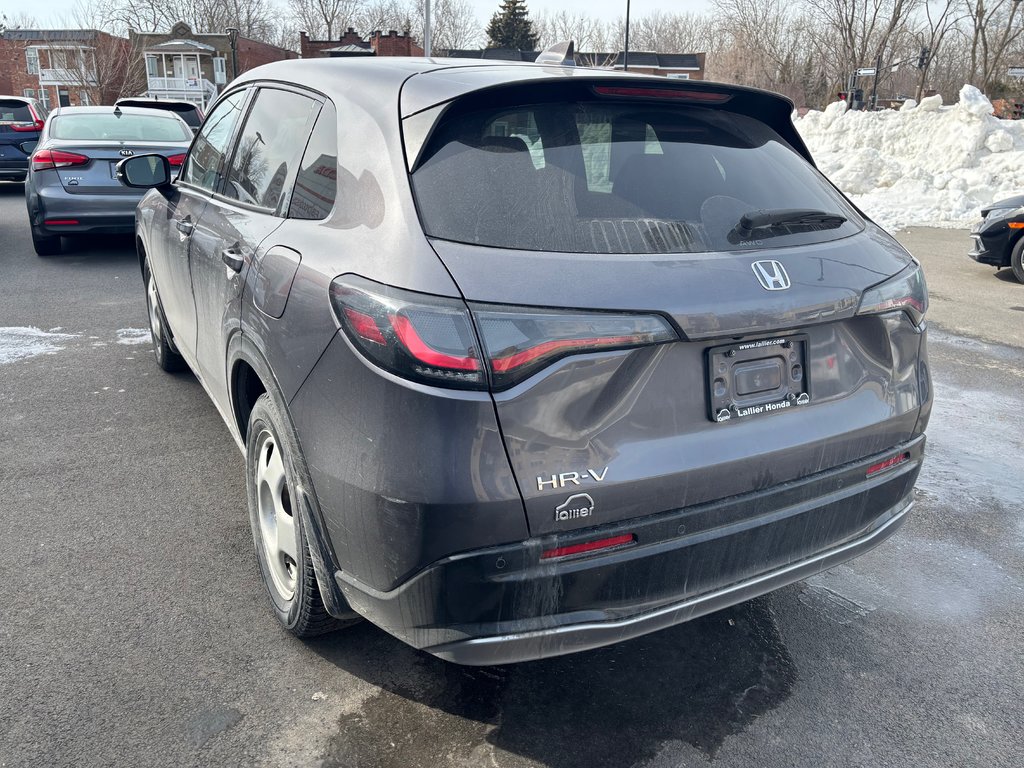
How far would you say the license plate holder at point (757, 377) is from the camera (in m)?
2.17

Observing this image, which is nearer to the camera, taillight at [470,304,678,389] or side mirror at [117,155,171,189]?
taillight at [470,304,678,389]

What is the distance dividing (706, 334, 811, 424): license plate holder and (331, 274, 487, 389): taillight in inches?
24.8

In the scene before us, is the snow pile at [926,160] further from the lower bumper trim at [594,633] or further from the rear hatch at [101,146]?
the lower bumper trim at [594,633]

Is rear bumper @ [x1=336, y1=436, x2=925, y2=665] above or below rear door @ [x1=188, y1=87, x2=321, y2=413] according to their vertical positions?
below

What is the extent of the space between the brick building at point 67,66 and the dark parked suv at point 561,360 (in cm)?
5046

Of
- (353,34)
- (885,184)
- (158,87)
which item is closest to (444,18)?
(353,34)

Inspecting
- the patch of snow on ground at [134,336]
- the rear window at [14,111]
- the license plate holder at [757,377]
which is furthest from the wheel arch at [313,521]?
the rear window at [14,111]

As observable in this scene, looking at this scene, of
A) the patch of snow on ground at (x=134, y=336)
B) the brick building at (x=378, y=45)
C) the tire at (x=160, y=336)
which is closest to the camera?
the tire at (x=160, y=336)

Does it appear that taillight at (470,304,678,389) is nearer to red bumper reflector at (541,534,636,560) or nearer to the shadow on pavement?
red bumper reflector at (541,534,636,560)

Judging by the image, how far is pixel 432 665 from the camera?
9.00ft

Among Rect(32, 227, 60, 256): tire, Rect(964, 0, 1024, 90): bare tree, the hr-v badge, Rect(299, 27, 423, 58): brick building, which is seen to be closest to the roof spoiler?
the hr-v badge

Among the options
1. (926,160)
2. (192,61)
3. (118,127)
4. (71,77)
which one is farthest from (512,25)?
(118,127)

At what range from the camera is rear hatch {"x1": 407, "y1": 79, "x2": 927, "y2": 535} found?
1990mm

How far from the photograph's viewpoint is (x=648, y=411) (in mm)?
2086
